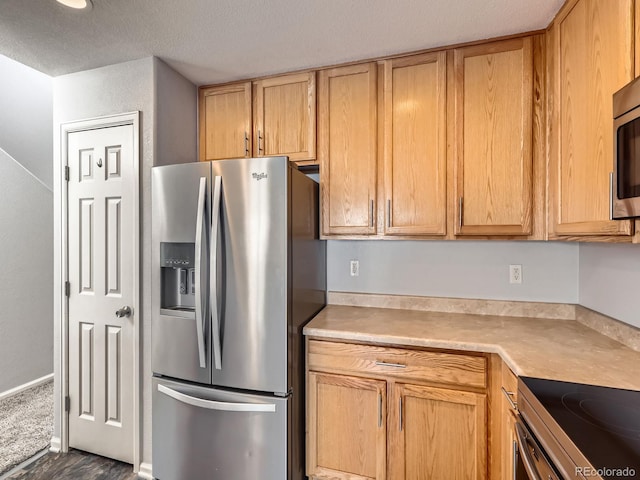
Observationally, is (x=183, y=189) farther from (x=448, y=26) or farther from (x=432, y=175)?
(x=448, y=26)

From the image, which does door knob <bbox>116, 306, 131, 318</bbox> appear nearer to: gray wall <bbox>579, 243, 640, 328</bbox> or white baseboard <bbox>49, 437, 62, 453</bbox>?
white baseboard <bbox>49, 437, 62, 453</bbox>

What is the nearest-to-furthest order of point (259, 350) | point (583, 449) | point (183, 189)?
point (583, 449) → point (259, 350) → point (183, 189)

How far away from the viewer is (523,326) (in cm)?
171

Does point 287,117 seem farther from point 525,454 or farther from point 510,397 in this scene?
point 525,454

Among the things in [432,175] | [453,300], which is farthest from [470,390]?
[432,175]

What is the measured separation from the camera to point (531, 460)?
3.16 feet

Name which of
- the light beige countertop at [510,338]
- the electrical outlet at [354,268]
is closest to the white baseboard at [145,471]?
the light beige countertop at [510,338]

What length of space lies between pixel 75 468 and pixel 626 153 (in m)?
3.12

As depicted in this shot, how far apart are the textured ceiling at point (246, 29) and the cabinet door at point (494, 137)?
0.14 m

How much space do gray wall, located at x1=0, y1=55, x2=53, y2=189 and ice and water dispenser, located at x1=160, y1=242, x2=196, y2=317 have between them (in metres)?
1.34

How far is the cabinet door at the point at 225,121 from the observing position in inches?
83.0

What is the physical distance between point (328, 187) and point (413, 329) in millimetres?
962

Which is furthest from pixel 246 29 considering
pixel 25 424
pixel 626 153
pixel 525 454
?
pixel 25 424

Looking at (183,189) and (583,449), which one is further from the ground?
(183,189)
